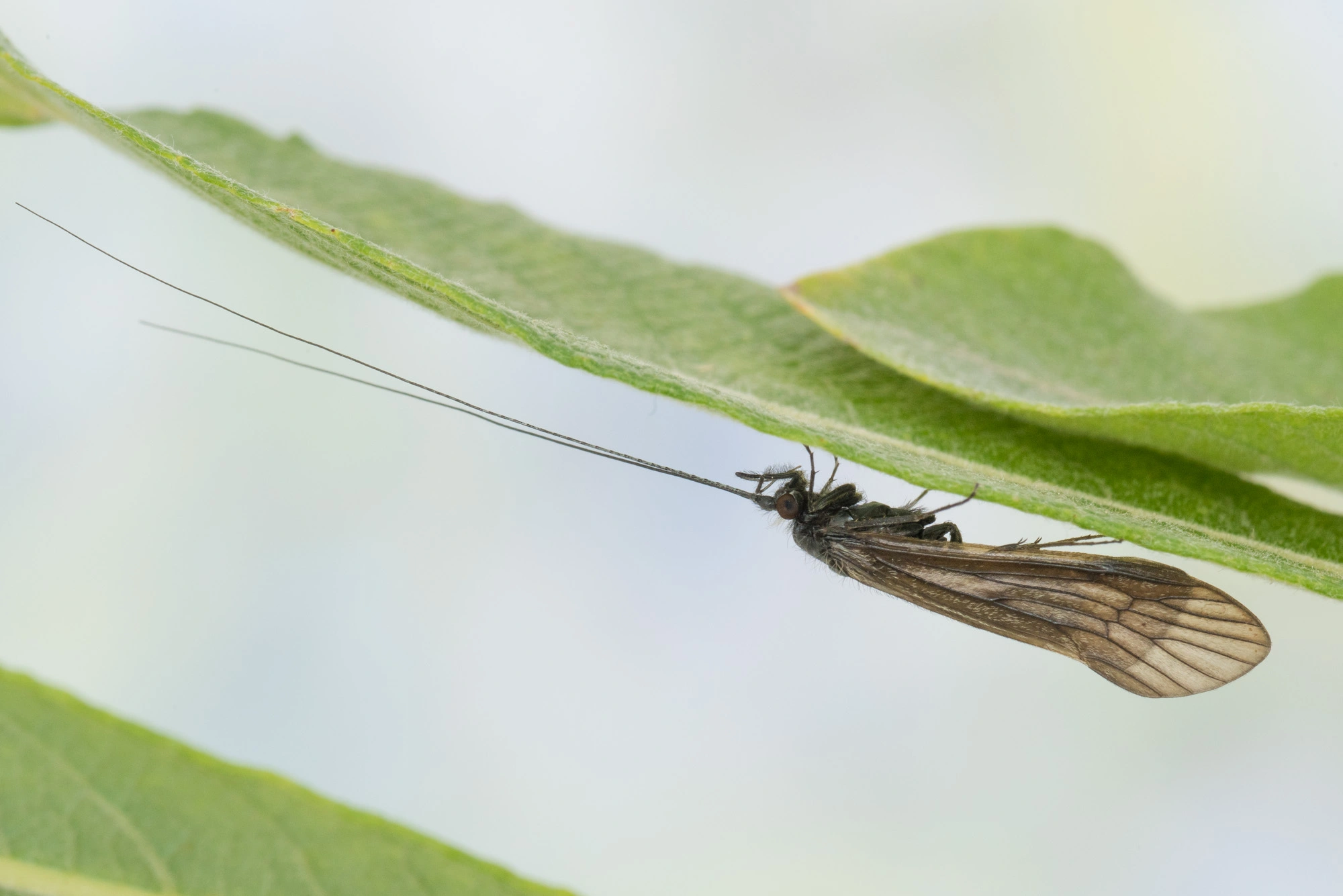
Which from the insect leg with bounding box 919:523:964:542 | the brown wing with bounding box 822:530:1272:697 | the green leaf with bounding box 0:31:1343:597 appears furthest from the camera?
the insect leg with bounding box 919:523:964:542

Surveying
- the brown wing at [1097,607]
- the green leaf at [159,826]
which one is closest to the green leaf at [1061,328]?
the brown wing at [1097,607]

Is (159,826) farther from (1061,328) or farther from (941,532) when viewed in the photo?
(1061,328)

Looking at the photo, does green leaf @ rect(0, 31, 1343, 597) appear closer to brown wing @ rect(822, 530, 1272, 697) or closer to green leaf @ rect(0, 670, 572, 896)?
brown wing @ rect(822, 530, 1272, 697)

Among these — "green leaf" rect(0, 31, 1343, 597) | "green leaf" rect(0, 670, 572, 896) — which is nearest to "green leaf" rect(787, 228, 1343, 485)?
"green leaf" rect(0, 31, 1343, 597)

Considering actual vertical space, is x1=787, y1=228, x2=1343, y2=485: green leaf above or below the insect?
above

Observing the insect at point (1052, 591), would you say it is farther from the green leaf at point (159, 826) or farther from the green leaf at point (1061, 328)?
the green leaf at point (159, 826)

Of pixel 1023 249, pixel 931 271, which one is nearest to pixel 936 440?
pixel 931 271

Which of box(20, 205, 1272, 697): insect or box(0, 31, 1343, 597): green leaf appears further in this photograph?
box(20, 205, 1272, 697): insect

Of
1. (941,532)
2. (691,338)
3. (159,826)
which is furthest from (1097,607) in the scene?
(159,826)
